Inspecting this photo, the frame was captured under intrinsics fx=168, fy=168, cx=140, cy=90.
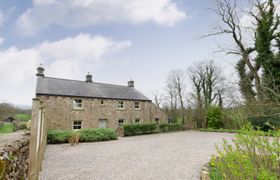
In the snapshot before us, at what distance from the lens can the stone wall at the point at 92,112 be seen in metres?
16.2

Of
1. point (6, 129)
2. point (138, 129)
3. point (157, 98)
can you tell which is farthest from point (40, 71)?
point (157, 98)

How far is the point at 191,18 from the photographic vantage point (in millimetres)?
11430

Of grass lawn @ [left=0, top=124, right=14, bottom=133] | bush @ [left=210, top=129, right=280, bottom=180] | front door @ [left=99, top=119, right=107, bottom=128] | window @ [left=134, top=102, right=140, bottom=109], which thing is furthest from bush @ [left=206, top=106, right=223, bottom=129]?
grass lawn @ [left=0, top=124, right=14, bottom=133]

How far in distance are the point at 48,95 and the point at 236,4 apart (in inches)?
775

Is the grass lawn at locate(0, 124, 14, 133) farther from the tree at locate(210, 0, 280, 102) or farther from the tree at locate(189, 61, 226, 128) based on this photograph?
the tree at locate(189, 61, 226, 128)

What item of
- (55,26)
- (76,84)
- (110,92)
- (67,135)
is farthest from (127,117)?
(55,26)

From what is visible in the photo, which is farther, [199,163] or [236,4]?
[236,4]

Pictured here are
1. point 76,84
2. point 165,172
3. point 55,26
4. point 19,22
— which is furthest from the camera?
point 76,84

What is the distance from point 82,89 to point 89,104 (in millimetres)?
2070

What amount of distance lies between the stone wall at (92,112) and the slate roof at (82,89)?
1.80 ft

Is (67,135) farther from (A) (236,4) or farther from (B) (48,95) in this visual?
(A) (236,4)

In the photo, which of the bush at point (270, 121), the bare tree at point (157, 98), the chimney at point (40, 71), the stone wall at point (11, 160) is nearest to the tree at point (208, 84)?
the bare tree at point (157, 98)

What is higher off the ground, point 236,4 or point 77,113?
point 236,4

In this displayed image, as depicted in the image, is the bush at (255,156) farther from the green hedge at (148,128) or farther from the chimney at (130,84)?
the chimney at (130,84)
